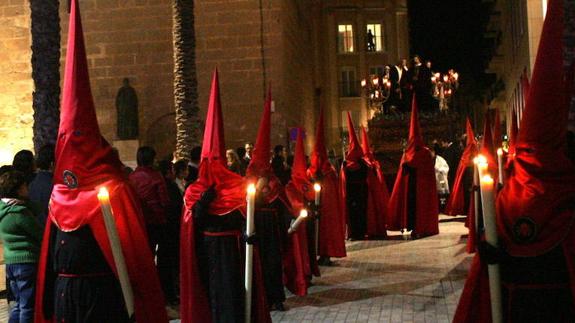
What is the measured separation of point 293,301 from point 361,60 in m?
47.0

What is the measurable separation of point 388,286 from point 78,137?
6.55 m

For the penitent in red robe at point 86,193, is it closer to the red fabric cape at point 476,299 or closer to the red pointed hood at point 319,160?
the red fabric cape at point 476,299

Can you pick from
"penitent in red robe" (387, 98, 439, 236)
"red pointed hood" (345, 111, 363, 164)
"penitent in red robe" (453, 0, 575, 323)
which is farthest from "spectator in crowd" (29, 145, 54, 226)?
"penitent in red robe" (387, 98, 439, 236)

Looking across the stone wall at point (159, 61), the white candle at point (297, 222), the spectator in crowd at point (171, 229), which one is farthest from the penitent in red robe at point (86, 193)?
the stone wall at point (159, 61)

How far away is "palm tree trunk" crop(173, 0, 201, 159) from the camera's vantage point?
17.2m

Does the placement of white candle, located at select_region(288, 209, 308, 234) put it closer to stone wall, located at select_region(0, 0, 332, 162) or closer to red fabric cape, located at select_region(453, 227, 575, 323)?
red fabric cape, located at select_region(453, 227, 575, 323)

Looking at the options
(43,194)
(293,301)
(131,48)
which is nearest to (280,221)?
(293,301)

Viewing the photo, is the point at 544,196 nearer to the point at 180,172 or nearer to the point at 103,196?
the point at 103,196

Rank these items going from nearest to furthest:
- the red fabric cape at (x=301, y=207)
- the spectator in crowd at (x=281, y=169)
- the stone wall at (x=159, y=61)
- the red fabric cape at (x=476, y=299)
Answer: the red fabric cape at (x=476, y=299), the red fabric cape at (x=301, y=207), the spectator in crowd at (x=281, y=169), the stone wall at (x=159, y=61)

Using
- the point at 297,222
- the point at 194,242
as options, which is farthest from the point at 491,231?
the point at 297,222

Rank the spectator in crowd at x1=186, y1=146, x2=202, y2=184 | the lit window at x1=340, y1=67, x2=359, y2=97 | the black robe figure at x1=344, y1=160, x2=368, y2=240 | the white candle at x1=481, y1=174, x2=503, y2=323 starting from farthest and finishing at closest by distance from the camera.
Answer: the lit window at x1=340, y1=67, x2=359, y2=97 → the black robe figure at x1=344, y1=160, x2=368, y2=240 → the spectator in crowd at x1=186, y1=146, x2=202, y2=184 → the white candle at x1=481, y1=174, x2=503, y2=323

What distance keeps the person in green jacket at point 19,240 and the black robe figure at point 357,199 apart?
9854 millimetres

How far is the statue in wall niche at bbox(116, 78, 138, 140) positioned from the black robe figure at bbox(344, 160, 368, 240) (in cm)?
1213

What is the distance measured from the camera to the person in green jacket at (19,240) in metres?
6.58
